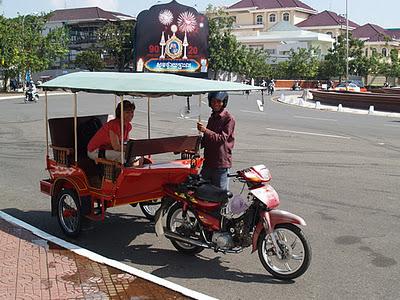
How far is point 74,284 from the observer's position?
5270 mm

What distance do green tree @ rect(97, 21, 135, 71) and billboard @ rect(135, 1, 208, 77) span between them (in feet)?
132

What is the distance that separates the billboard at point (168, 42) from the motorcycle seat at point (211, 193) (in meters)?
20.8

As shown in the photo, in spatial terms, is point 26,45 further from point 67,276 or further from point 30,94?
point 67,276

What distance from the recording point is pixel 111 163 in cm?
647

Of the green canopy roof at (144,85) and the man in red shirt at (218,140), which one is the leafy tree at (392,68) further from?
the green canopy roof at (144,85)


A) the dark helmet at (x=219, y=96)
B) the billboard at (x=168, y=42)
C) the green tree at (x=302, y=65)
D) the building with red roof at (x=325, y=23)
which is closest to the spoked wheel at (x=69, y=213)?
the dark helmet at (x=219, y=96)

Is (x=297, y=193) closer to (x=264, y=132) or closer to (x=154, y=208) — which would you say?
(x=154, y=208)

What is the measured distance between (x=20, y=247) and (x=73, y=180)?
1043 millimetres

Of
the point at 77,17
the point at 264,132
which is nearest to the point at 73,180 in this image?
the point at 264,132

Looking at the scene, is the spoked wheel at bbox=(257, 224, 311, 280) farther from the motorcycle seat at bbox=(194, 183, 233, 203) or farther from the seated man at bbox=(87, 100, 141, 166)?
the seated man at bbox=(87, 100, 141, 166)

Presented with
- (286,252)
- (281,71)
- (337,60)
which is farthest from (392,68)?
(286,252)

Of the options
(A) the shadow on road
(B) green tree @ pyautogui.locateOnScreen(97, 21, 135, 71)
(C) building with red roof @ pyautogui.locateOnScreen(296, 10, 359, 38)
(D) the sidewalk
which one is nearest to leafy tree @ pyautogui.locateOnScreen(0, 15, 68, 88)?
(B) green tree @ pyautogui.locateOnScreen(97, 21, 135, 71)

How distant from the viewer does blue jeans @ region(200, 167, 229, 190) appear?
21.2ft

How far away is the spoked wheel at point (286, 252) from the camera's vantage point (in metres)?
5.50
